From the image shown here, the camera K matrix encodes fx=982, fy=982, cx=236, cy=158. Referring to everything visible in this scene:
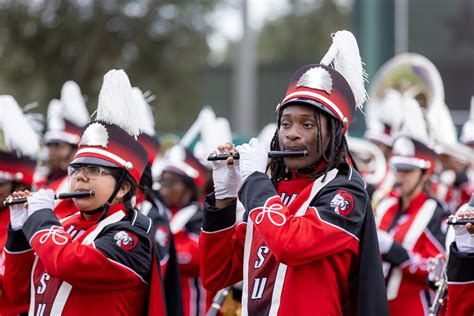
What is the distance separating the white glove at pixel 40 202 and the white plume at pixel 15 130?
5.96ft

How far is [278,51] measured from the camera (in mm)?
53625

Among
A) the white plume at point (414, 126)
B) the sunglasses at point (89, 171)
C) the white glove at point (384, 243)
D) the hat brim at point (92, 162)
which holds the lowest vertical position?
the white glove at point (384, 243)

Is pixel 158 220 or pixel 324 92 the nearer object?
pixel 324 92

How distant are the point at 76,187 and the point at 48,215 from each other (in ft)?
0.74

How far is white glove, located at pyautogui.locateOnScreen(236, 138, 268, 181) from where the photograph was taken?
13.6ft

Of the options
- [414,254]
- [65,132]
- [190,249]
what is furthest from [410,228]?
[65,132]

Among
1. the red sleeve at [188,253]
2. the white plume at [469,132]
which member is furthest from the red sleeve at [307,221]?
the white plume at [469,132]

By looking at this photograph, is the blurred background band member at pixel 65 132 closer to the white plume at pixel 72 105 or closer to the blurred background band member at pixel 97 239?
the white plume at pixel 72 105

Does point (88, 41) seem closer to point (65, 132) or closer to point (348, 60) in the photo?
point (65, 132)

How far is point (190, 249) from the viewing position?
24.8 feet

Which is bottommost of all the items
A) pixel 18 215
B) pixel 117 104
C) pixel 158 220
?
pixel 158 220

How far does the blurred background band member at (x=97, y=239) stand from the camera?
14.8 ft

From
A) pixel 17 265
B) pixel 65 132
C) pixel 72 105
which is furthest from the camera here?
pixel 72 105

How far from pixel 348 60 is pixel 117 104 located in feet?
4.36
